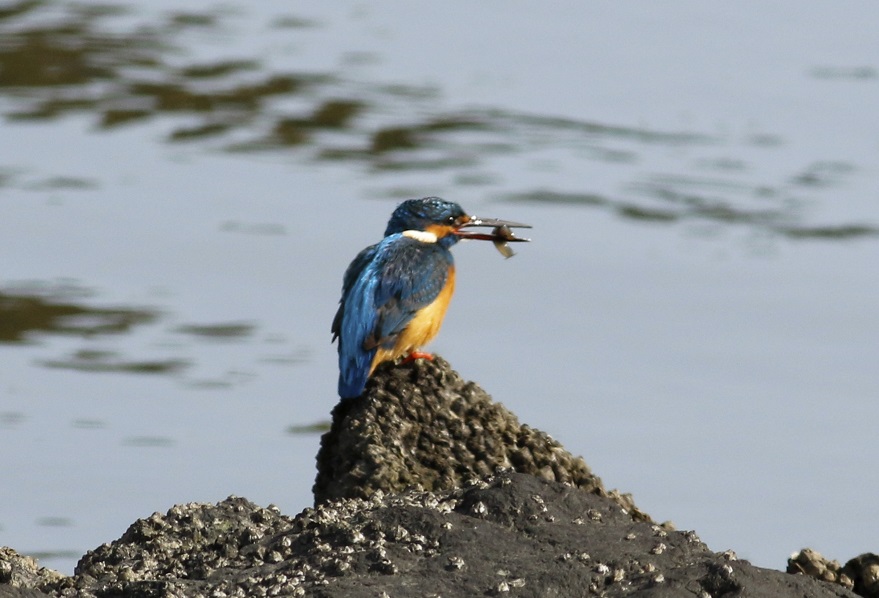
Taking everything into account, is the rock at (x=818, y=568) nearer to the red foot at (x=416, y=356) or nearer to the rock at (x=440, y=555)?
the rock at (x=440, y=555)

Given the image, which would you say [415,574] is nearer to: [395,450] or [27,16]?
[395,450]

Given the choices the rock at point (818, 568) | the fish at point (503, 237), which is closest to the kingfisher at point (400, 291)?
the fish at point (503, 237)

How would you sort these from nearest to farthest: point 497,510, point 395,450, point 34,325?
point 497,510 < point 395,450 < point 34,325

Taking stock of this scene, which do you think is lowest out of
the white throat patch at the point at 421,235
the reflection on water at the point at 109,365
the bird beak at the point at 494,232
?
the reflection on water at the point at 109,365

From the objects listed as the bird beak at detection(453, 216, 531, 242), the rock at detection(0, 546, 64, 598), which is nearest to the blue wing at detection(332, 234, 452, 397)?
the bird beak at detection(453, 216, 531, 242)

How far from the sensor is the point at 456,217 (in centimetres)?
621

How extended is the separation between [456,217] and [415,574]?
274 centimetres

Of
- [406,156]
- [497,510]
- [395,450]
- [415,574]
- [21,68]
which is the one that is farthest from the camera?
[21,68]

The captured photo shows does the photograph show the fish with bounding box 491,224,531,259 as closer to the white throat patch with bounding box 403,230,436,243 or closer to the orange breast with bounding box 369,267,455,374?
the white throat patch with bounding box 403,230,436,243

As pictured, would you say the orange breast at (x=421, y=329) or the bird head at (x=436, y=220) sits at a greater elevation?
the bird head at (x=436, y=220)

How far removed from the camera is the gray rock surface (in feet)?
11.6

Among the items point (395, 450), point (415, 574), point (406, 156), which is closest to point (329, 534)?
point (415, 574)

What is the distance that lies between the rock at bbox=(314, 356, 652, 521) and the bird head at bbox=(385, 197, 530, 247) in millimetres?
1266

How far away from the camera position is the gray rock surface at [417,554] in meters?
3.54
